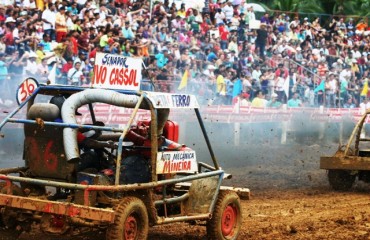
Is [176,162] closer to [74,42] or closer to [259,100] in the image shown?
[74,42]

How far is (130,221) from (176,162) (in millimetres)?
905

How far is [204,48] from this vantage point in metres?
20.8

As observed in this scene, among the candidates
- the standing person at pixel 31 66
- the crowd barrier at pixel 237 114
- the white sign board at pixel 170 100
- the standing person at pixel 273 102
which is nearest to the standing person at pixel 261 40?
the standing person at pixel 273 102

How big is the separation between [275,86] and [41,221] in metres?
15.7

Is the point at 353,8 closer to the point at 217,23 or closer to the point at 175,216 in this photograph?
the point at 217,23

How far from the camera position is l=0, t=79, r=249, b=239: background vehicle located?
20.9 ft

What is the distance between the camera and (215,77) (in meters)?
19.8

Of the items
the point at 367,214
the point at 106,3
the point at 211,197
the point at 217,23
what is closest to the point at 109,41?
the point at 106,3

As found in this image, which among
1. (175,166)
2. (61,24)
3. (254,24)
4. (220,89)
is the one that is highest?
(254,24)

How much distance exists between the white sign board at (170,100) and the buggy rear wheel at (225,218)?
3.50 ft

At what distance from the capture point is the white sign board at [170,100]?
6.82 meters

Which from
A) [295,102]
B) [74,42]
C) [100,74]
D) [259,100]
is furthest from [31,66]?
[295,102]

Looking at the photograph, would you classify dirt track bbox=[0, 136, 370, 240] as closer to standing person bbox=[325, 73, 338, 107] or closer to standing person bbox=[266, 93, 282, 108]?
standing person bbox=[266, 93, 282, 108]

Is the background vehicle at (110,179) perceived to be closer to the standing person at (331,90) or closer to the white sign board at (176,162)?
the white sign board at (176,162)
